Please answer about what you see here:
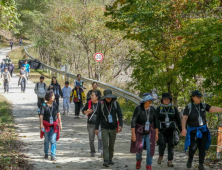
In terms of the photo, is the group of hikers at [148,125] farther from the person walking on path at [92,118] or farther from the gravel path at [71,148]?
the gravel path at [71,148]

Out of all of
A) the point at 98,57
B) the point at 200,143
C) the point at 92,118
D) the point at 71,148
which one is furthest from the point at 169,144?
the point at 98,57

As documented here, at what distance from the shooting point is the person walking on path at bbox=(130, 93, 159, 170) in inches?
302

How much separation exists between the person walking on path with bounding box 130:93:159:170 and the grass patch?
2309mm

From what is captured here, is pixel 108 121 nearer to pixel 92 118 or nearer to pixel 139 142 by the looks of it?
pixel 139 142

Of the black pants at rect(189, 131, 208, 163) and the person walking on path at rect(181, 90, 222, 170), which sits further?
the black pants at rect(189, 131, 208, 163)

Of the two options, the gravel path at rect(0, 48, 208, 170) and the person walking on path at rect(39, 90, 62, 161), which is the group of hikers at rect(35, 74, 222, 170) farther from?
the gravel path at rect(0, 48, 208, 170)

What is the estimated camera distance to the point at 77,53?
3256 centimetres

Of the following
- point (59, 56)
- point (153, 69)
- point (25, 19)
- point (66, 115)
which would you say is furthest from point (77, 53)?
point (153, 69)

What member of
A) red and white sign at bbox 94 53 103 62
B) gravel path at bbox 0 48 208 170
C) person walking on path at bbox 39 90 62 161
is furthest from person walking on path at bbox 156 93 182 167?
red and white sign at bbox 94 53 103 62

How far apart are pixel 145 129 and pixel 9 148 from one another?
3816 mm

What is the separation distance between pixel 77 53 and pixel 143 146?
2537 cm

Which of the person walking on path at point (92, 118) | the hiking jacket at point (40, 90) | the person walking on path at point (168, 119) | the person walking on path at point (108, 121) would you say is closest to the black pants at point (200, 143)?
the person walking on path at point (168, 119)

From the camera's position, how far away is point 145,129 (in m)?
7.66

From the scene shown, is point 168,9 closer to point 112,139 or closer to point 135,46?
point 112,139
